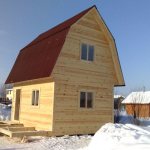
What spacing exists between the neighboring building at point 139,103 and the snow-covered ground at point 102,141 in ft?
84.8

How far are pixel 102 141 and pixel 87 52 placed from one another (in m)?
7.74

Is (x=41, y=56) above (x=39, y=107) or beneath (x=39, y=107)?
above

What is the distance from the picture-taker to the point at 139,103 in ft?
131

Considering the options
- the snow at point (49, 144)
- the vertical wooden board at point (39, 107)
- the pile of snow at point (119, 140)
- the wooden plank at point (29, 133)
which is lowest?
the snow at point (49, 144)

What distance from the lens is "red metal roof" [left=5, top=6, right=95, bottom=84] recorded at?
14.5 metres

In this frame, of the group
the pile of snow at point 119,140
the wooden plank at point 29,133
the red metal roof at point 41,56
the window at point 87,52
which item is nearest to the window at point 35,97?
the red metal roof at point 41,56

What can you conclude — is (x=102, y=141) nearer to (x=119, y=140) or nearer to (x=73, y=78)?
(x=119, y=140)

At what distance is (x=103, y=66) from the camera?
54.1 feet

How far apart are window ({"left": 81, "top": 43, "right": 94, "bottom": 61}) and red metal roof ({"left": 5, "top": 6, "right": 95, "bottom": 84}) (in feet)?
5.15

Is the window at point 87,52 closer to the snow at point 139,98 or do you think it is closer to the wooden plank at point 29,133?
the wooden plank at point 29,133

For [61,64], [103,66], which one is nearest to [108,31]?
[103,66]

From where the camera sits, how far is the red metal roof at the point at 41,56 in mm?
14541

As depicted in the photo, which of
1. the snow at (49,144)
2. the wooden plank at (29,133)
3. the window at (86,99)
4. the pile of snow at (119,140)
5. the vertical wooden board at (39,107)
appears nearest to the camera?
the pile of snow at (119,140)

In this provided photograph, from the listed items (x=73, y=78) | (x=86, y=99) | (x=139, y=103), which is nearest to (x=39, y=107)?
(x=73, y=78)
